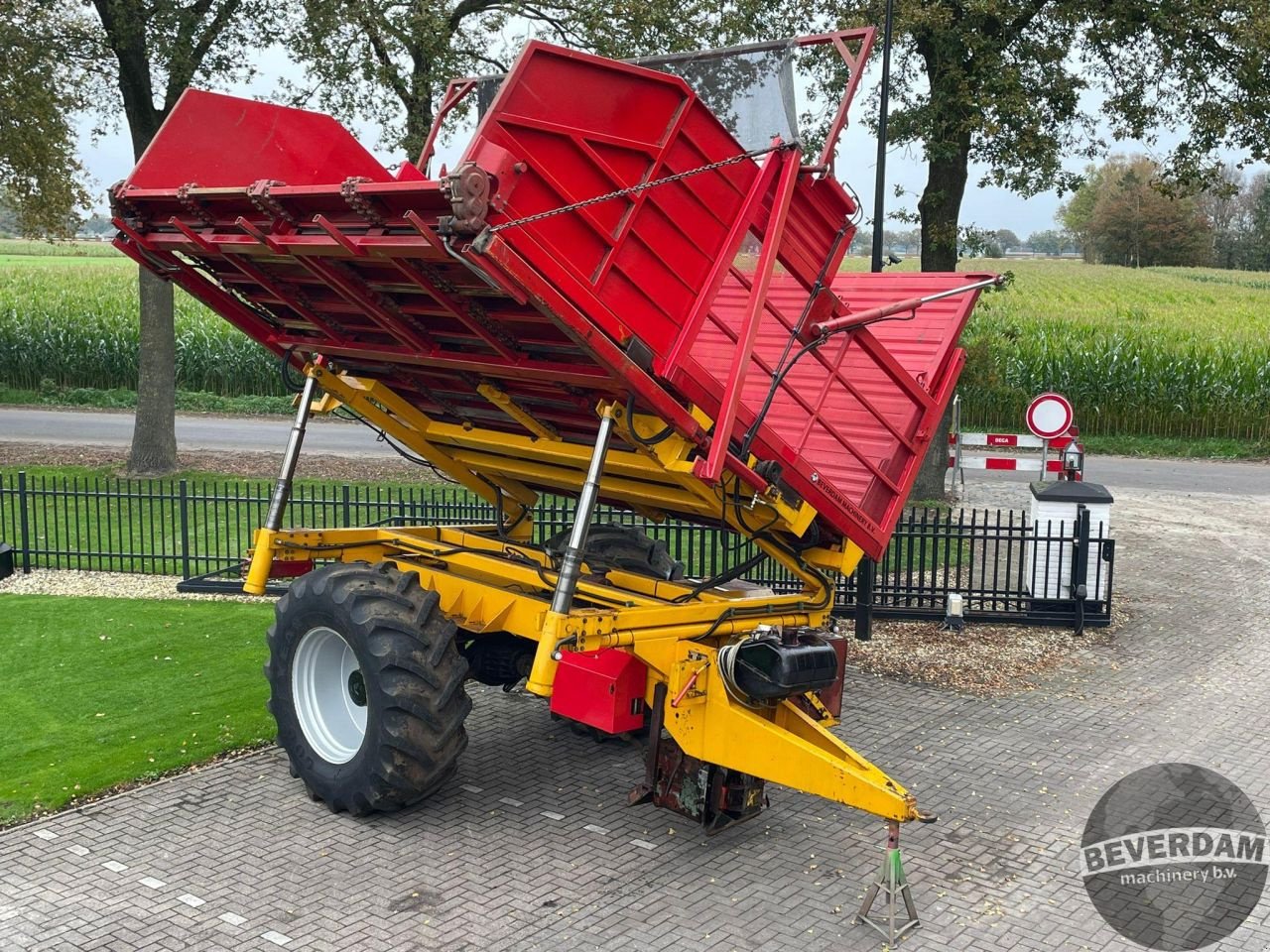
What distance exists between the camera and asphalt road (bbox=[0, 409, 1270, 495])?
63.5 feet

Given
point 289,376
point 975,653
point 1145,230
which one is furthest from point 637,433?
point 1145,230

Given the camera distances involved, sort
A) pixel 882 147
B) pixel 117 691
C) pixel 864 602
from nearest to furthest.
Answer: pixel 117 691
pixel 864 602
pixel 882 147

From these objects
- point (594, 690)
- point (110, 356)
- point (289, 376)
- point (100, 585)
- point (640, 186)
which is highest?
point (640, 186)

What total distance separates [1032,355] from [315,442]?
50.3 ft

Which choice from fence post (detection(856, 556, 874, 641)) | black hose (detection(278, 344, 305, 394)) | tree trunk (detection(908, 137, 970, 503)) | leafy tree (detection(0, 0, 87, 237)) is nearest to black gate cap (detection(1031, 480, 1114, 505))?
fence post (detection(856, 556, 874, 641))

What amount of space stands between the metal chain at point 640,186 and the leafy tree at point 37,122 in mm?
13980

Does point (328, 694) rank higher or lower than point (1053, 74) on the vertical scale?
lower

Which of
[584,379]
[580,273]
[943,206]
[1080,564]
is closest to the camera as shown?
[580,273]

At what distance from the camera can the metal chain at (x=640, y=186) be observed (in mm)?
4484

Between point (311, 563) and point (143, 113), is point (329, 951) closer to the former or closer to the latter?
point (311, 563)

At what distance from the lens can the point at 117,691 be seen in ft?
25.6

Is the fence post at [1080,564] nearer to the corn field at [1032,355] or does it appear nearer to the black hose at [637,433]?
the corn field at [1032,355]

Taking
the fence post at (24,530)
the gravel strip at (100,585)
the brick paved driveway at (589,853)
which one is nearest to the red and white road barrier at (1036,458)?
the brick paved driveway at (589,853)

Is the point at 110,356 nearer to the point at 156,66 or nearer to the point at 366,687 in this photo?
the point at 156,66
